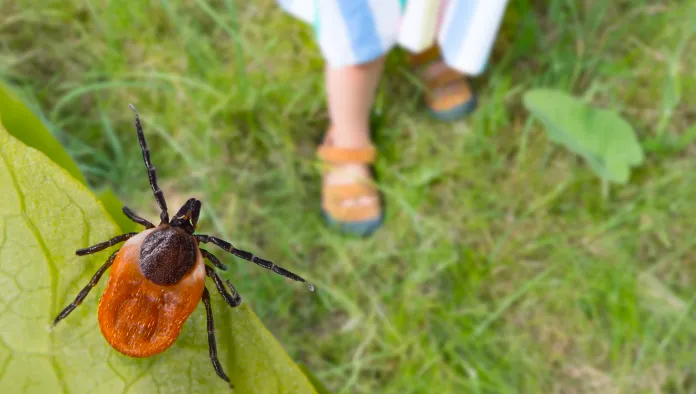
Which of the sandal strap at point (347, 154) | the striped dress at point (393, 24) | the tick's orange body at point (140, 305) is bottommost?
the sandal strap at point (347, 154)

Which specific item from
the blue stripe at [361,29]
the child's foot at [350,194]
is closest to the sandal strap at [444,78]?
the child's foot at [350,194]

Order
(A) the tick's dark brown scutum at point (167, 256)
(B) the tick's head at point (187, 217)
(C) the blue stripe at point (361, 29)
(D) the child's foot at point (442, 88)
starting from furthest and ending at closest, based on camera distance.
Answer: (D) the child's foot at point (442, 88) → (C) the blue stripe at point (361, 29) → (B) the tick's head at point (187, 217) → (A) the tick's dark brown scutum at point (167, 256)

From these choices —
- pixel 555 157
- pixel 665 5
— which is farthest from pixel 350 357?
pixel 665 5

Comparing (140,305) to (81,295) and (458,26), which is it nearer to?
(81,295)

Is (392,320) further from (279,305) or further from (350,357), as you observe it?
(279,305)

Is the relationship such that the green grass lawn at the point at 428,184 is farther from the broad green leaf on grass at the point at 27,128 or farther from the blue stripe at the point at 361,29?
the broad green leaf on grass at the point at 27,128

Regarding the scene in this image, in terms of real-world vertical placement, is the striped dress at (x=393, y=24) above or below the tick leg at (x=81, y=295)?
below

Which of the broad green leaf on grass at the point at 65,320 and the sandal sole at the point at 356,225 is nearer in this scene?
the broad green leaf on grass at the point at 65,320

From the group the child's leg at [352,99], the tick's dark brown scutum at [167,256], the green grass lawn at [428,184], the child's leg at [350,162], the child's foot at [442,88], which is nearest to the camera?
the tick's dark brown scutum at [167,256]
